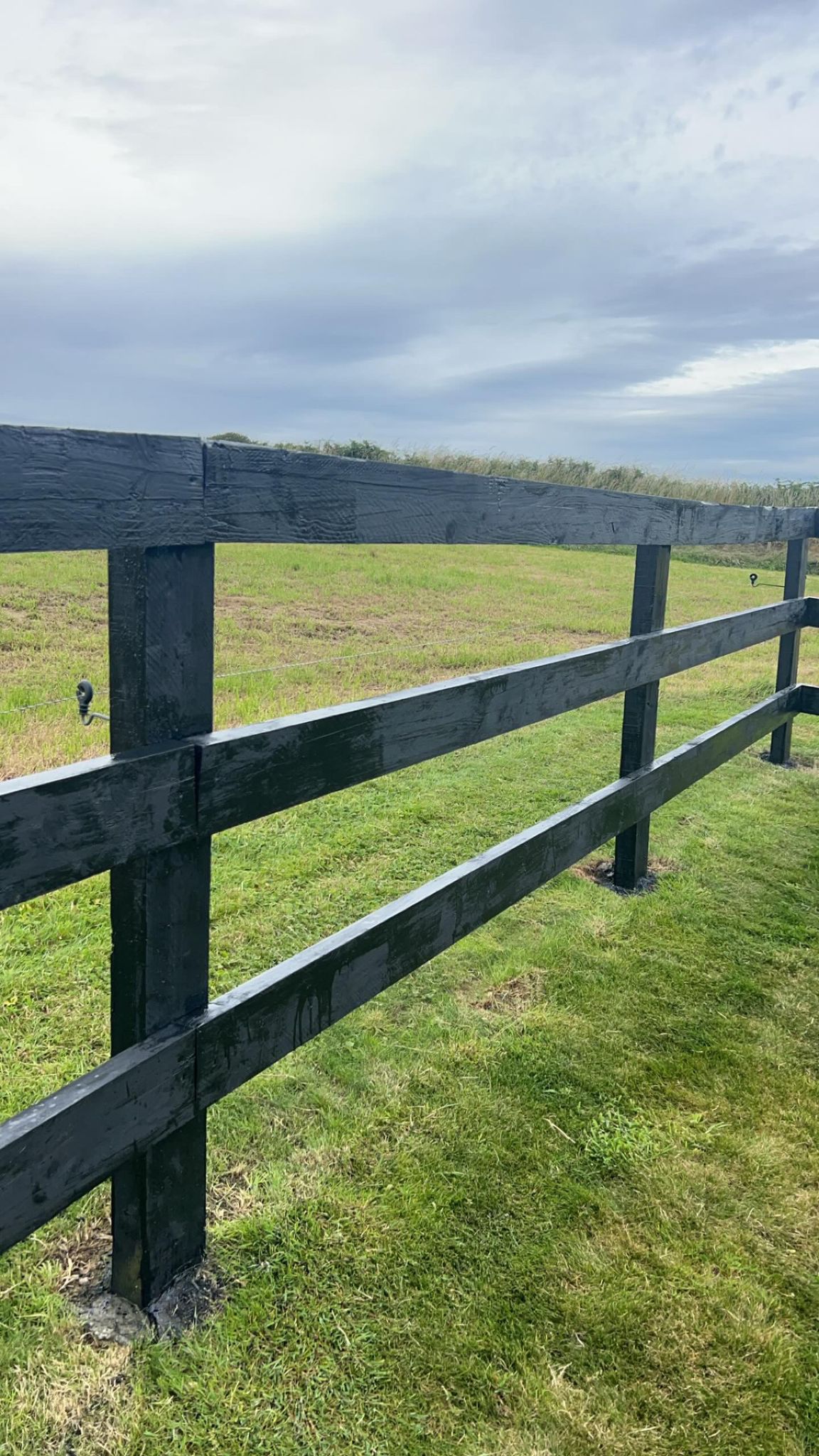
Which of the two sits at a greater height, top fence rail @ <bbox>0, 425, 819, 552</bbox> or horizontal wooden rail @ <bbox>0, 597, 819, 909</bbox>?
top fence rail @ <bbox>0, 425, 819, 552</bbox>

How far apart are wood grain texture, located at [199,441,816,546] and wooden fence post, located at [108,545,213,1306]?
5.0 inches

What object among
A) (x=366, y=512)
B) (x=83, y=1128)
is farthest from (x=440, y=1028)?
(x=366, y=512)

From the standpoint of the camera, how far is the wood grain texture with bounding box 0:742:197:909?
136 cm

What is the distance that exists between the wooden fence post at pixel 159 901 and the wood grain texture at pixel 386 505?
0.41 feet

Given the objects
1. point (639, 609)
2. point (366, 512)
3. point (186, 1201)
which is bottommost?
point (186, 1201)

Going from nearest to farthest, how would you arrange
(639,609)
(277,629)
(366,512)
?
(366,512), (639,609), (277,629)

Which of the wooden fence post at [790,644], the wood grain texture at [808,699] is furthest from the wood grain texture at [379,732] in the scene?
the wood grain texture at [808,699]

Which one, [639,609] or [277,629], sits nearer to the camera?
[639,609]

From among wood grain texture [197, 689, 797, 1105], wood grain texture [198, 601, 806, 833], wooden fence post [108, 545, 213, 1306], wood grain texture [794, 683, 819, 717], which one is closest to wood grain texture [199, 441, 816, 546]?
wooden fence post [108, 545, 213, 1306]

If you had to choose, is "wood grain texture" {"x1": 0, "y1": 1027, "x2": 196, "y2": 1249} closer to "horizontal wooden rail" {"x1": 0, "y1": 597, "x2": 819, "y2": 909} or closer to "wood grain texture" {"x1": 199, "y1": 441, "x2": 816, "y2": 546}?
"horizontal wooden rail" {"x1": 0, "y1": 597, "x2": 819, "y2": 909}

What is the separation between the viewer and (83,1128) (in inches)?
61.4

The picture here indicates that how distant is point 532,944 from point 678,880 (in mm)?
1082

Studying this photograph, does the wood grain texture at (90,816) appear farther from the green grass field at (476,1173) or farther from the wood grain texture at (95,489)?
the green grass field at (476,1173)

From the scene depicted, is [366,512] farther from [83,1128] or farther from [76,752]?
[76,752]
